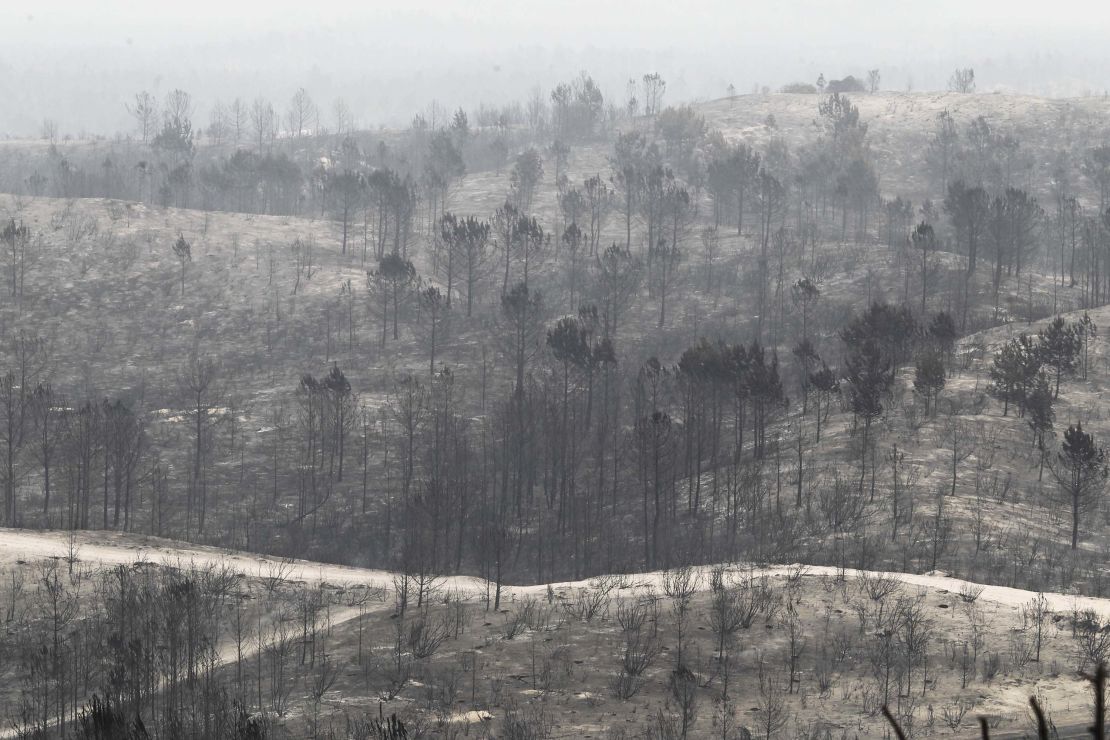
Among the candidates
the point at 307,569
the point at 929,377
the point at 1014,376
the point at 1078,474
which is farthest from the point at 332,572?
the point at 1014,376

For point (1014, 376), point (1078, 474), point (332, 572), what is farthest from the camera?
point (1014, 376)

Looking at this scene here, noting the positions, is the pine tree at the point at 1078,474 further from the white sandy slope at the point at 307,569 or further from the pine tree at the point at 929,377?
the white sandy slope at the point at 307,569

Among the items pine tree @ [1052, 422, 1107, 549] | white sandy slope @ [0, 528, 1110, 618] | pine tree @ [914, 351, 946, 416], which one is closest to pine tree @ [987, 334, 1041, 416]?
pine tree @ [914, 351, 946, 416]

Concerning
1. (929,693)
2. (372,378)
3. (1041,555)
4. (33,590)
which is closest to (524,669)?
(929,693)

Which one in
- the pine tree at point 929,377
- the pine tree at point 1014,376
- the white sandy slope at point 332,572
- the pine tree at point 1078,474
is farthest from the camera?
the pine tree at point 929,377

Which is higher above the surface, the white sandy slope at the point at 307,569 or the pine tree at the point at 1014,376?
the pine tree at the point at 1014,376

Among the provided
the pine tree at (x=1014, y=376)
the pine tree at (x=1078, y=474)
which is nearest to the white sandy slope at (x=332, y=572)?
the pine tree at (x=1078, y=474)

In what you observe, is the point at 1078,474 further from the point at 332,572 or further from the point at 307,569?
the point at 307,569

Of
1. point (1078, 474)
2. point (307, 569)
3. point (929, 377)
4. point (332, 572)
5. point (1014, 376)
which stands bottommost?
point (332, 572)

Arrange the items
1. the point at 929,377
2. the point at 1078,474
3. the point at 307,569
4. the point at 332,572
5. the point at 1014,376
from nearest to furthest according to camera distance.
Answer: the point at 307,569, the point at 332,572, the point at 1078,474, the point at 1014,376, the point at 929,377

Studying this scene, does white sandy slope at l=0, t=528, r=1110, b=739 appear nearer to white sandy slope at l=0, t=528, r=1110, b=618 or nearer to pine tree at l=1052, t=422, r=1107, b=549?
white sandy slope at l=0, t=528, r=1110, b=618

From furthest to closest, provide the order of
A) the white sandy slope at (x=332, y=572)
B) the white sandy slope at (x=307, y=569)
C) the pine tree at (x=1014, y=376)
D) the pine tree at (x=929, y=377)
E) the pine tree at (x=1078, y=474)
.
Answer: the pine tree at (x=929, y=377), the pine tree at (x=1014, y=376), the pine tree at (x=1078, y=474), the white sandy slope at (x=307, y=569), the white sandy slope at (x=332, y=572)

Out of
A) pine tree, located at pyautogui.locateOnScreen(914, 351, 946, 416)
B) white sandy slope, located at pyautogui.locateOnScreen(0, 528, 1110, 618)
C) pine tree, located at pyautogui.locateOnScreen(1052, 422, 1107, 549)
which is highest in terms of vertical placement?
pine tree, located at pyautogui.locateOnScreen(914, 351, 946, 416)

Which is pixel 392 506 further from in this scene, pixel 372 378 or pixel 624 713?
pixel 624 713
